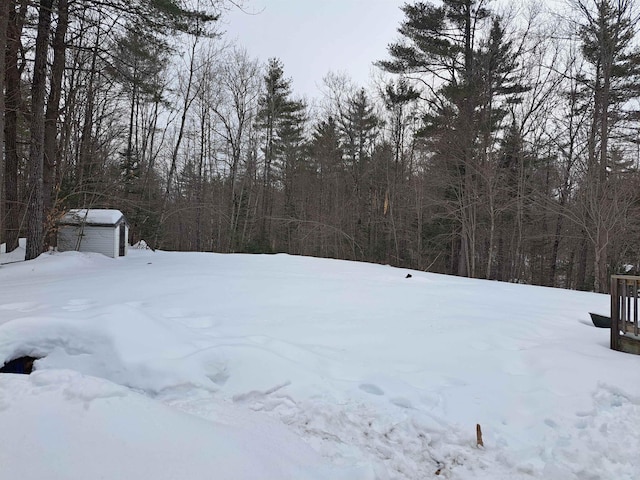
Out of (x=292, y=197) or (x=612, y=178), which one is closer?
(x=612, y=178)

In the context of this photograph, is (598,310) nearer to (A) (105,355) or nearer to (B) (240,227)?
(A) (105,355)

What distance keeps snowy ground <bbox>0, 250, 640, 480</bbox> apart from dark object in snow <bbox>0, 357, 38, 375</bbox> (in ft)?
0.24

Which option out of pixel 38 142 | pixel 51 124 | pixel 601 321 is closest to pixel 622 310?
pixel 601 321

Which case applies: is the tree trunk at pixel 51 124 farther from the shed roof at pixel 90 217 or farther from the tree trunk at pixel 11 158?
the tree trunk at pixel 11 158

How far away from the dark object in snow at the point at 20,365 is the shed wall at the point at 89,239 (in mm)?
9910

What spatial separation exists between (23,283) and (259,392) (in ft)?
19.5

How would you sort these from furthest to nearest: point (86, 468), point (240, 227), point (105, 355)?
1. point (240, 227)
2. point (105, 355)
3. point (86, 468)

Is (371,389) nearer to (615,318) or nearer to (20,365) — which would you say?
(20,365)

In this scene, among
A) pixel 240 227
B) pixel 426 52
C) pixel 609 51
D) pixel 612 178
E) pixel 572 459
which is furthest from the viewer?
pixel 240 227

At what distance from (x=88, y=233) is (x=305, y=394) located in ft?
37.9

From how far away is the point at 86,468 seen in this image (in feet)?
5.56

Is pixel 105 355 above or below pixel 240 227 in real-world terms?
below

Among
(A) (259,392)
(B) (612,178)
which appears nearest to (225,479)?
(A) (259,392)

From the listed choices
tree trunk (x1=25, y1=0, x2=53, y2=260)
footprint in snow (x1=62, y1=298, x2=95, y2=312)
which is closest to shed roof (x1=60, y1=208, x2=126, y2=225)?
tree trunk (x1=25, y1=0, x2=53, y2=260)
